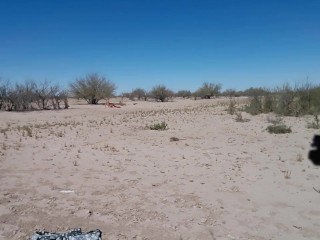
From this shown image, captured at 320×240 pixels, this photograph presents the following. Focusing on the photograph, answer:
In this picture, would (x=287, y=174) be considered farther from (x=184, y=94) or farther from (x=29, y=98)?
(x=184, y=94)

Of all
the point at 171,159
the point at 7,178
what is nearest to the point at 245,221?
the point at 171,159

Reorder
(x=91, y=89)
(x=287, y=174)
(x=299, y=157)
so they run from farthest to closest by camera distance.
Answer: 1. (x=91, y=89)
2. (x=299, y=157)
3. (x=287, y=174)

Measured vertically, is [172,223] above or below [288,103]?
below

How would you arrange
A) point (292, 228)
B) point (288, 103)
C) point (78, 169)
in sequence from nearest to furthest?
1. point (292, 228)
2. point (78, 169)
3. point (288, 103)

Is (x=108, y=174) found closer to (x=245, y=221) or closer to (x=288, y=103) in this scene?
(x=245, y=221)

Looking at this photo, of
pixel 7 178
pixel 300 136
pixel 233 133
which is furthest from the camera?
pixel 233 133

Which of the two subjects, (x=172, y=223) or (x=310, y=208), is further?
(x=310, y=208)

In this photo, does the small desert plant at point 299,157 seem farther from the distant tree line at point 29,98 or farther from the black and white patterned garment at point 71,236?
the distant tree line at point 29,98

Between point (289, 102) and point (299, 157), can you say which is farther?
point (289, 102)

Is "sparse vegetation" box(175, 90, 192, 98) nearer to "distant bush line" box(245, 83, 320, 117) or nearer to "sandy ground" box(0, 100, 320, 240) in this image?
"distant bush line" box(245, 83, 320, 117)

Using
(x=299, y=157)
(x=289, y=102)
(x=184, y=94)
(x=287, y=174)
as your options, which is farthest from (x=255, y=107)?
(x=184, y=94)

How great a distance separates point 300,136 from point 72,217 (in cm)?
964

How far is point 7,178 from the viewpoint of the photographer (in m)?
7.49

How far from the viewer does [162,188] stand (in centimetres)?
686
